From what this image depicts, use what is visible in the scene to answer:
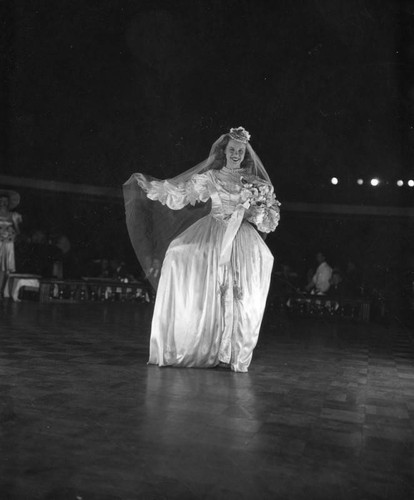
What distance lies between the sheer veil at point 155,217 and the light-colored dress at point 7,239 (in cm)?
651

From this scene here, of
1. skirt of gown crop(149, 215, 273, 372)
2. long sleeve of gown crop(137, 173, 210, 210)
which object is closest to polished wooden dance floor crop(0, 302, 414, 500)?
skirt of gown crop(149, 215, 273, 372)

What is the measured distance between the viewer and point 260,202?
16.7 ft

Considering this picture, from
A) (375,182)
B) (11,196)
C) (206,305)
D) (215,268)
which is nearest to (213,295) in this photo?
(206,305)

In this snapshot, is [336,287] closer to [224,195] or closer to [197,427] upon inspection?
[224,195]

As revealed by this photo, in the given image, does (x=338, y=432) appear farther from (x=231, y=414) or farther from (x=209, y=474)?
(x=209, y=474)

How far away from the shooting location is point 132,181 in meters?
5.12

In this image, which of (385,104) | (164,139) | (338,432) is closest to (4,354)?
(338,432)

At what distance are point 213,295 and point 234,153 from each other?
1196 mm

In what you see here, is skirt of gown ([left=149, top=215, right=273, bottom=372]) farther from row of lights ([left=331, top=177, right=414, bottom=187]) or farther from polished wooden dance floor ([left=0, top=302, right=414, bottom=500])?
row of lights ([left=331, top=177, right=414, bottom=187])

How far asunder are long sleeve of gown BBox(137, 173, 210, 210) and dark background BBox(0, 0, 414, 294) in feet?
20.8

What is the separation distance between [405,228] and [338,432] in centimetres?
1845

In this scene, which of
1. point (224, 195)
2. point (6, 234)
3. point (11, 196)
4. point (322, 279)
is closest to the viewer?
point (224, 195)

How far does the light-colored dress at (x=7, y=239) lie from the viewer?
36.5ft

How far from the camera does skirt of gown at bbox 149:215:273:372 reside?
466 cm
